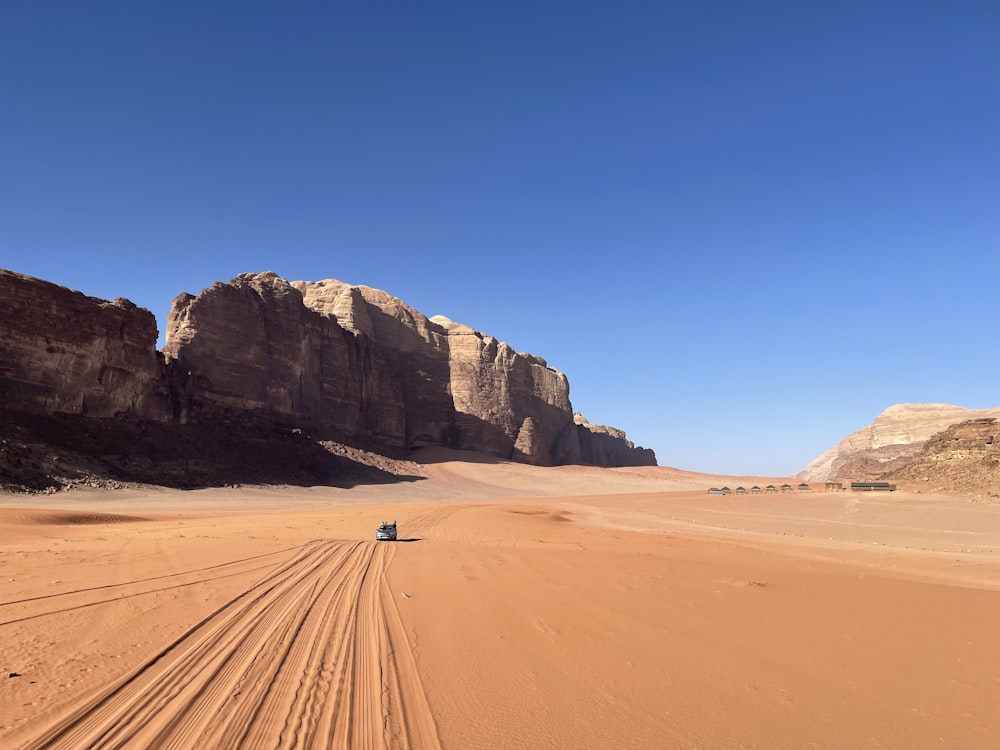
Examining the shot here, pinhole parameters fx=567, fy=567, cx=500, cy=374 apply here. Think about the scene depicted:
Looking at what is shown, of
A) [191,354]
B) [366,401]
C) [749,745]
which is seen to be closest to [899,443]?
[366,401]

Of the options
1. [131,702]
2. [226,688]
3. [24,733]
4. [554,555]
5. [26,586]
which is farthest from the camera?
[554,555]

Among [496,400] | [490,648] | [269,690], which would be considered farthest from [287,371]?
[269,690]

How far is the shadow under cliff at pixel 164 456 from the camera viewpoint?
30.8 meters

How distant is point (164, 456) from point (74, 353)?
853 cm

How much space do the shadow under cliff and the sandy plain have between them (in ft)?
67.9

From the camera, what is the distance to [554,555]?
545 inches

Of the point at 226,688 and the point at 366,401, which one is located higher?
the point at 366,401

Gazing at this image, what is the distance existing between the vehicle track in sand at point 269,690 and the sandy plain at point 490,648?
0.07 feet

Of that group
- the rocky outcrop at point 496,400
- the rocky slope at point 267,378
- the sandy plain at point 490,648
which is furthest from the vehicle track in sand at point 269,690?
the rocky outcrop at point 496,400

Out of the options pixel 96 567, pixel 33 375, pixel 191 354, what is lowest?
pixel 96 567

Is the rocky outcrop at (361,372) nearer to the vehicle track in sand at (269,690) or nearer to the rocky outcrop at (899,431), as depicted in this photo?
the vehicle track in sand at (269,690)

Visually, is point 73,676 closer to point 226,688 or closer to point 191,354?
point 226,688

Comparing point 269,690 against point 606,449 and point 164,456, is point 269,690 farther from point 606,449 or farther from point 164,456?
point 606,449

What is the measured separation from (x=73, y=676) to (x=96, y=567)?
697 cm
